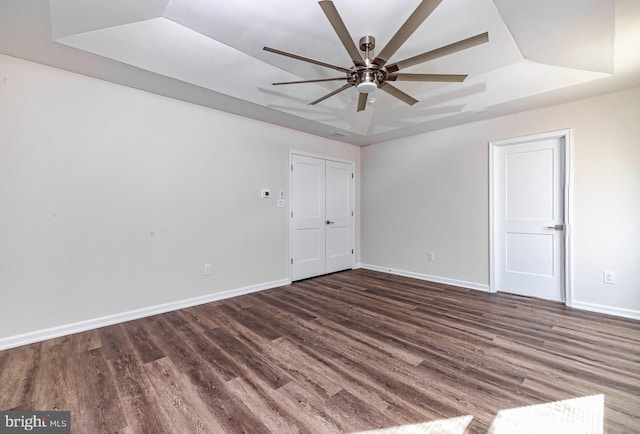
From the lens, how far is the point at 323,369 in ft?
6.59

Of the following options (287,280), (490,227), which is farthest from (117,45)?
(490,227)

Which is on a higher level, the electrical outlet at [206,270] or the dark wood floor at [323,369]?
the electrical outlet at [206,270]

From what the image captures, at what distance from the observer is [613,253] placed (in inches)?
120

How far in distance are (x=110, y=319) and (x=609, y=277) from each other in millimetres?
5428

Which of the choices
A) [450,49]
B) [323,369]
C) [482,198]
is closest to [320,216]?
[482,198]

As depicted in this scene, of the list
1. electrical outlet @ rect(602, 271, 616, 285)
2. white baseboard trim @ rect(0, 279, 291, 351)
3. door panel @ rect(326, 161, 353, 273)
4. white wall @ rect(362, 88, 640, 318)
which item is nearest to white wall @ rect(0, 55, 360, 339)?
white baseboard trim @ rect(0, 279, 291, 351)

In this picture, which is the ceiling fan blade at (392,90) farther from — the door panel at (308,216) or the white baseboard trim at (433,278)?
the white baseboard trim at (433,278)

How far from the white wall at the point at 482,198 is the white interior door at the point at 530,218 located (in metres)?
0.16

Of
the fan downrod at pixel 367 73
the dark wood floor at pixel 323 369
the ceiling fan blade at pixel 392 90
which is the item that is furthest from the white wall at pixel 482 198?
the fan downrod at pixel 367 73

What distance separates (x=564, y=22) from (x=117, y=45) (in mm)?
3709

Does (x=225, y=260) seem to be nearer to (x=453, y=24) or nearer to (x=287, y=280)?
(x=287, y=280)

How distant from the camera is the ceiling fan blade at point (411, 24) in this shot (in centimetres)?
152

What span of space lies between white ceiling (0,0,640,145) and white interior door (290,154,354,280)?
1.40 metres

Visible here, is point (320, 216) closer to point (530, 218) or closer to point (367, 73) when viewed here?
point (367, 73)
